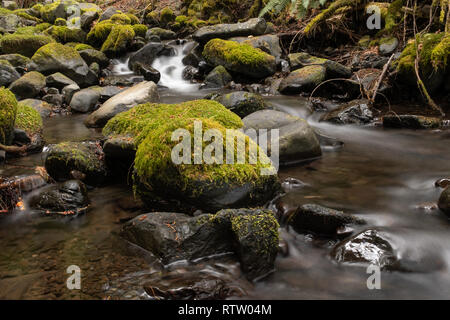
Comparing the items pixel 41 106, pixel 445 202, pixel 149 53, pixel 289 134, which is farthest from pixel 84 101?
pixel 445 202

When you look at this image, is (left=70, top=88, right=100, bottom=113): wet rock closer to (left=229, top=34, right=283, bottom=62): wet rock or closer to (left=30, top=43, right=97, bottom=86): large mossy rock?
(left=30, top=43, right=97, bottom=86): large mossy rock

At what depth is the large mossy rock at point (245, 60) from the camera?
34.4 ft

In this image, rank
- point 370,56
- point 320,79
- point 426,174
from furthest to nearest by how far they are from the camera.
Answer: point 370,56
point 320,79
point 426,174

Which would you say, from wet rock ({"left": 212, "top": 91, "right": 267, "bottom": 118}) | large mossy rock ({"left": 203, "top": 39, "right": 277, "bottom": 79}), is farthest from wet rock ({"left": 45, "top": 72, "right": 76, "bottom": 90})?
wet rock ({"left": 212, "top": 91, "right": 267, "bottom": 118})

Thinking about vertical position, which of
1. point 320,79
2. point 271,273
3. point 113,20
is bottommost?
point 271,273

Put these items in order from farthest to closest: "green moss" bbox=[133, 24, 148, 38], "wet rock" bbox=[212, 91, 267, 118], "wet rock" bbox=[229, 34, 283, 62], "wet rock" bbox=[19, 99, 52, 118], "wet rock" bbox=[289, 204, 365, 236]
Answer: "green moss" bbox=[133, 24, 148, 38]
"wet rock" bbox=[229, 34, 283, 62]
"wet rock" bbox=[19, 99, 52, 118]
"wet rock" bbox=[212, 91, 267, 118]
"wet rock" bbox=[289, 204, 365, 236]

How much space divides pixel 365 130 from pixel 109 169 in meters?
4.48

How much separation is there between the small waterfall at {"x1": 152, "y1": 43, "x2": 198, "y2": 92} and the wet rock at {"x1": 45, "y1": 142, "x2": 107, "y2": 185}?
22.1 ft

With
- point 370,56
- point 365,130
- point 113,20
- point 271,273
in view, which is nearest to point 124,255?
point 271,273

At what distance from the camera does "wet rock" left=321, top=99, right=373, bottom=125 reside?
6.92 meters

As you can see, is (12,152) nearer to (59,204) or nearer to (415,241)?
(59,204)

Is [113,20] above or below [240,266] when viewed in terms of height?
above

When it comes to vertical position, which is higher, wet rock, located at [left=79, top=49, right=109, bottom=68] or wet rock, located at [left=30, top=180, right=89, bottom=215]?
wet rock, located at [left=79, top=49, right=109, bottom=68]

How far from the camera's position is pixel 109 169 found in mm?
4668
